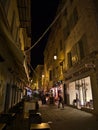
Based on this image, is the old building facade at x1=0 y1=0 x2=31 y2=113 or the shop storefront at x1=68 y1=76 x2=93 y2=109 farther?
the shop storefront at x1=68 y1=76 x2=93 y2=109

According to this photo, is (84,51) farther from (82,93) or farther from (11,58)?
(11,58)

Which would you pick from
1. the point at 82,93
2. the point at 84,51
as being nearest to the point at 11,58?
the point at 84,51

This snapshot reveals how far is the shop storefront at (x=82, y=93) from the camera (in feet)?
45.2

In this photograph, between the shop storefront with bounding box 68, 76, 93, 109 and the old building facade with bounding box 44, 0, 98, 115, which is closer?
the old building facade with bounding box 44, 0, 98, 115

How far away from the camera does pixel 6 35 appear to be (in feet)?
14.4

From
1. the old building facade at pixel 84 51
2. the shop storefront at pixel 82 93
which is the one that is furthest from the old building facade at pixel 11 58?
the shop storefront at pixel 82 93

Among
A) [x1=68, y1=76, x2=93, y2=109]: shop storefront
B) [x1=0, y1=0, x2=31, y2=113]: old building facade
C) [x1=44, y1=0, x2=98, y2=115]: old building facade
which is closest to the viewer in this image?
[x1=0, y1=0, x2=31, y2=113]: old building facade

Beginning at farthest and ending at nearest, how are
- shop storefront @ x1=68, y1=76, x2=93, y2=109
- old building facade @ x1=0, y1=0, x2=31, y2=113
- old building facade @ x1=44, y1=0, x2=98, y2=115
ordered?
shop storefront @ x1=68, y1=76, x2=93, y2=109, old building facade @ x1=44, y1=0, x2=98, y2=115, old building facade @ x1=0, y1=0, x2=31, y2=113

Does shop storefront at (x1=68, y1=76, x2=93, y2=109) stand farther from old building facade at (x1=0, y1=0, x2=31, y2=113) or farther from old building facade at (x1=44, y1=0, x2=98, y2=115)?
old building facade at (x1=0, y1=0, x2=31, y2=113)

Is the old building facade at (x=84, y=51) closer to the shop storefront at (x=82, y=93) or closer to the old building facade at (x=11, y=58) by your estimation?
the shop storefront at (x=82, y=93)

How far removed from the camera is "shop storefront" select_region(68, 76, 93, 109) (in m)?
13.8

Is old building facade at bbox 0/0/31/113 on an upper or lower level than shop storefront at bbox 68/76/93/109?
upper

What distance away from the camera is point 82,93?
50.3 feet

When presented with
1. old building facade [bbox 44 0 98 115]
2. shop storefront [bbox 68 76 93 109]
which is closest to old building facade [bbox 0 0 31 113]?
old building facade [bbox 44 0 98 115]
